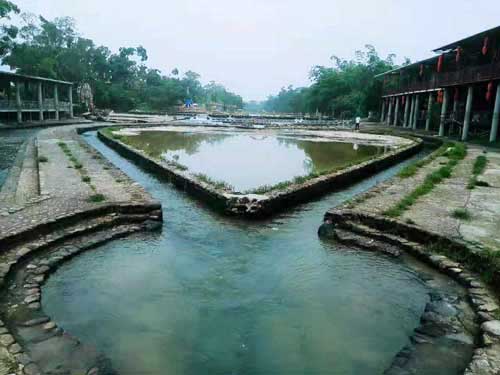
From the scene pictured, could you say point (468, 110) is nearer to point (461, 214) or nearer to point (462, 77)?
point (462, 77)

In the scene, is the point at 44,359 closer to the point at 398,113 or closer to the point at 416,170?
the point at 416,170

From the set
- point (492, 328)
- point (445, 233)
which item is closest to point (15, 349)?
point (492, 328)

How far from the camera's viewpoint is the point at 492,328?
4.50m

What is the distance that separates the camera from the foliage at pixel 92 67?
44625mm

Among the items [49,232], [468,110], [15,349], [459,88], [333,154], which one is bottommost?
[15,349]

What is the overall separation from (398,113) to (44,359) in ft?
150

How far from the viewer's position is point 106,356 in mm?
4148

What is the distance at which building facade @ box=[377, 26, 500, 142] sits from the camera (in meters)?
23.9

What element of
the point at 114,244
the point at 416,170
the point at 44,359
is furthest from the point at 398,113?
the point at 44,359

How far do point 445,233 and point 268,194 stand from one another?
3.97 m

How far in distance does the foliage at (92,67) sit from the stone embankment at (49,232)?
28513mm

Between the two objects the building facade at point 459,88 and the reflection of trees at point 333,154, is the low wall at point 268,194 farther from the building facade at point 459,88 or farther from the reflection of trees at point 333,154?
the building facade at point 459,88

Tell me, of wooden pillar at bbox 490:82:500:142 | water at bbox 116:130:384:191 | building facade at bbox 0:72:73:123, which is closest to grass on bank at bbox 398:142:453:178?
water at bbox 116:130:384:191

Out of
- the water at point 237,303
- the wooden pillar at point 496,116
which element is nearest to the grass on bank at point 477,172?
the water at point 237,303
